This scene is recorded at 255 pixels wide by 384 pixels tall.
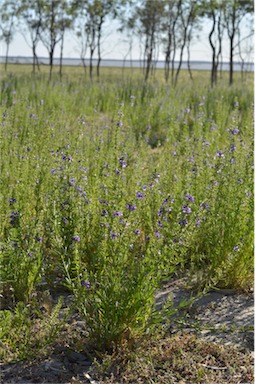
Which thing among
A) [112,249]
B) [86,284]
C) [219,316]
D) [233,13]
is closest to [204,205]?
[219,316]

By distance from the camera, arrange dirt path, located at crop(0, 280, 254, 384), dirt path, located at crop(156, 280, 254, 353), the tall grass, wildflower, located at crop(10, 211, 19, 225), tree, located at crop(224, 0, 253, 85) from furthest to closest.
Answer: tree, located at crop(224, 0, 253, 85) → wildflower, located at crop(10, 211, 19, 225) → dirt path, located at crop(156, 280, 254, 353) → the tall grass → dirt path, located at crop(0, 280, 254, 384)

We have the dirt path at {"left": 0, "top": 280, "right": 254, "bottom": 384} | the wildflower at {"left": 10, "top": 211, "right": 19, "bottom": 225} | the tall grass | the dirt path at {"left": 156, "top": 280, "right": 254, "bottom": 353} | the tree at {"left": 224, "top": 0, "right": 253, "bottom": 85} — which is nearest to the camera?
the dirt path at {"left": 0, "top": 280, "right": 254, "bottom": 384}

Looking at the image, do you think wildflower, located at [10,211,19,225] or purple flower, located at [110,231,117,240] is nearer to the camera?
purple flower, located at [110,231,117,240]

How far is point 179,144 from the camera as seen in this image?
5.74m

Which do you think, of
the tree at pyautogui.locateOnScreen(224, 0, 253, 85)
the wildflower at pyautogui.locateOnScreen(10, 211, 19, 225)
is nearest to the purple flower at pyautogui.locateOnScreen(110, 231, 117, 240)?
the wildflower at pyautogui.locateOnScreen(10, 211, 19, 225)

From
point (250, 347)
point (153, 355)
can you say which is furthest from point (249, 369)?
point (153, 355)

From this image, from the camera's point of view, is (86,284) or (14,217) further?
(14,217)

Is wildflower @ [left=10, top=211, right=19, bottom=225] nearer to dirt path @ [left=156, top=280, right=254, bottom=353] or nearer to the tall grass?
the tall grass

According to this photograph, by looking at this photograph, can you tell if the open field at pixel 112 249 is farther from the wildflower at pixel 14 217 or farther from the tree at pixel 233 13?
the tree at pixel 233 13

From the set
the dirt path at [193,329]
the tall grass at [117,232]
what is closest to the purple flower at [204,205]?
the tall grass at [117,232]

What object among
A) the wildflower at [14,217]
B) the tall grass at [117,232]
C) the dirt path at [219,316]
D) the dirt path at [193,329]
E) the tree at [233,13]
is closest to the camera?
the dirt path at [193,329]

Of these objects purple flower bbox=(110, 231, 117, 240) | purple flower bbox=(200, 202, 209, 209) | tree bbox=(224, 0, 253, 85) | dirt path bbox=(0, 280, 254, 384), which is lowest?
dirt path bbox=(0, 280, 254, 384)

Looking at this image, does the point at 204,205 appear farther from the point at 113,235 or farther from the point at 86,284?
the point at 86,284

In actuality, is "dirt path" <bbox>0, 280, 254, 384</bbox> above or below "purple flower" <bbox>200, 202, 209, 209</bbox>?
below
